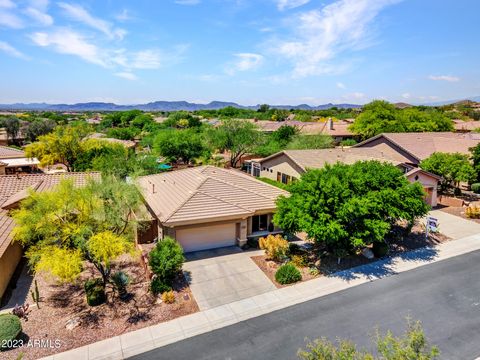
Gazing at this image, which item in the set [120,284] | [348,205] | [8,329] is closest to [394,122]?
[348,205]

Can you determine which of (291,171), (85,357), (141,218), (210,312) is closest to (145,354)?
(85,357)

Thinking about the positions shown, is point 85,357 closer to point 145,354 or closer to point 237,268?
point 145,354

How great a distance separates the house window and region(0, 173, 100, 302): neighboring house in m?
11.7

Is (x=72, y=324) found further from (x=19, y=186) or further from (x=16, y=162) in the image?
(x=16, y=162)

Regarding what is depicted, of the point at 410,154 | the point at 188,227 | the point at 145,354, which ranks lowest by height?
the point at 145,354

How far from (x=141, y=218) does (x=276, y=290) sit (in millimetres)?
9479

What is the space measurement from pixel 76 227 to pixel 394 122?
60.2m

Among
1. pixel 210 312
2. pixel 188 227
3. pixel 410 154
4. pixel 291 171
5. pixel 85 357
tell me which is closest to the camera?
pixel 85 357

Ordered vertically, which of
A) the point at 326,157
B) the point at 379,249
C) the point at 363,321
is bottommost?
the point at 363,321

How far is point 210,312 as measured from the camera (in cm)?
1479

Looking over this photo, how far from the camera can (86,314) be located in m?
14.4

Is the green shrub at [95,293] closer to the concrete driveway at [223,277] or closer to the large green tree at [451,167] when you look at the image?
the concrete driveway at [223,277]

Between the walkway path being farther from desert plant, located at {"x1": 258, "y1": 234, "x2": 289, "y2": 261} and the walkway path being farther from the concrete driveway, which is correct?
desert plant, located at {"x1": 258, "y1": 234, "x2": 289, "y2": 261}

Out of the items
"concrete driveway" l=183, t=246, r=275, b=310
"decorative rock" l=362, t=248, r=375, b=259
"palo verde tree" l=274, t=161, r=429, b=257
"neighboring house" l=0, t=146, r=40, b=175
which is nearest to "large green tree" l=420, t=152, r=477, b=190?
"palo verde tree" l=274, t=161, r=429, b=257
